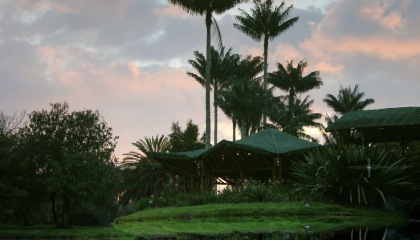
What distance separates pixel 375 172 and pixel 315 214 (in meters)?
3.00

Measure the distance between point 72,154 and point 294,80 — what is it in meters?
36.4

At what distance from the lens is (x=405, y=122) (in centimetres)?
1944

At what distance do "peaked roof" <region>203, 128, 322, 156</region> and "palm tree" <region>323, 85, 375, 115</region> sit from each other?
112 feet

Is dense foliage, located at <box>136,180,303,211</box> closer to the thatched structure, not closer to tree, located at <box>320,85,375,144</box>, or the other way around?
the thatched structure

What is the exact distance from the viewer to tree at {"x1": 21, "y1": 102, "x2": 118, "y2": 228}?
31.7 meters

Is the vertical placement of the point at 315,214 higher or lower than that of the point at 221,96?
lower

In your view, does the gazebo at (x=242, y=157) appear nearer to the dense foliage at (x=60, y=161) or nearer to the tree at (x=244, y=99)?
the dense foliage at (x=60, y=161)

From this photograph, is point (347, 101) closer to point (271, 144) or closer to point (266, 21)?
point (266, 21)

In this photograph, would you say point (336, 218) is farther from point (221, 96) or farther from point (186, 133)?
point (186, 133)

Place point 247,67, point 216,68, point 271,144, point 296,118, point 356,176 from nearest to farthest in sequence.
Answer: point 356,176 → point 271,144 → point 296,118 → point 216,68 → point 247,67

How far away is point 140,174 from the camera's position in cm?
4831

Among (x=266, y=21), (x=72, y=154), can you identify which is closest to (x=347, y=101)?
(x=266, y=21)

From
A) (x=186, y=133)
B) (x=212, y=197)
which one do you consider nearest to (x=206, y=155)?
(x=212, y=197)

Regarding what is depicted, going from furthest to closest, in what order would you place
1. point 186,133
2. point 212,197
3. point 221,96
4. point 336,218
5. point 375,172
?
point 186,133 < point 221,96 < point 212,197 < point 375,172 < point 336,218
